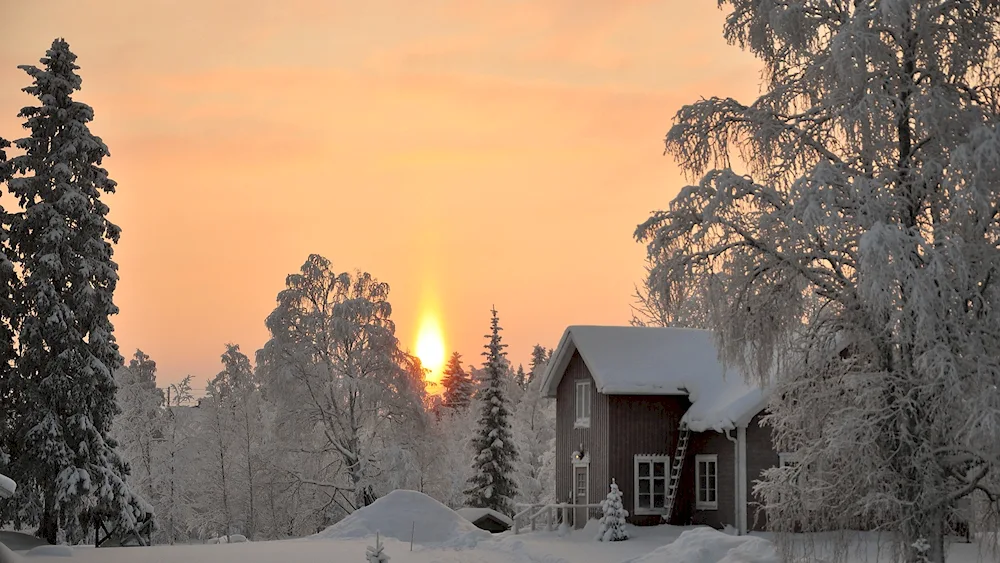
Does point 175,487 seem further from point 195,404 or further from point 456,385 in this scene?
point 456,385

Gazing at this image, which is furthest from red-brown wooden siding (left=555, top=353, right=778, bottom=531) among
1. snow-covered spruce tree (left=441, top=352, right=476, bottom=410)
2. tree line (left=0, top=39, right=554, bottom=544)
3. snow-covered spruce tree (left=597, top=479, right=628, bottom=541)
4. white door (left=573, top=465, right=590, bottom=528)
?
snow-covered spruce tree (left=441, top=352, right=476, bottom=410)

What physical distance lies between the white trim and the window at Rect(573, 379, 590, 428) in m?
5.29

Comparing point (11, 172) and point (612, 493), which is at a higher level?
point (11, 172)

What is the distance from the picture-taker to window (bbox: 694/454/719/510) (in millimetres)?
30422

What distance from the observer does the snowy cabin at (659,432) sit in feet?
96.2

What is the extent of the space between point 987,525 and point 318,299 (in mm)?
30281

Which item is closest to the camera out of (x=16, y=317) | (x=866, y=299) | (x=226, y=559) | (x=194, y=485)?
(x=866, y=299)

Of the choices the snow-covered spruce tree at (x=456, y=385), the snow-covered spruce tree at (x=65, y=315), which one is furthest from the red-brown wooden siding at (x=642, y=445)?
the snow-covered spruce tree at (x=456, y=385)

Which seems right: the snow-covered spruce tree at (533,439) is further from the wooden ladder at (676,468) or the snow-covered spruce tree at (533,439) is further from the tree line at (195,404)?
the wooden ladder at (676,468)

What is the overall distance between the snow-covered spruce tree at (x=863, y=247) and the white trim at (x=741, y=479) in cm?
1303

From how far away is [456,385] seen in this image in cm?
8912

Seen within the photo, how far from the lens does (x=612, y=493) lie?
29.7 m

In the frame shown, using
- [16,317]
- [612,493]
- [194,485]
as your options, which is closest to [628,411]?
[612,493]

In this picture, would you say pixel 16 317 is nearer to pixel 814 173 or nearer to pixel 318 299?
pixel 318 299
